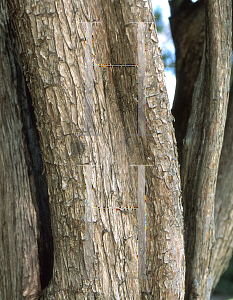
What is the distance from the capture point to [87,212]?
3.40ft

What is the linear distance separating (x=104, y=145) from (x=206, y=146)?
55 cm

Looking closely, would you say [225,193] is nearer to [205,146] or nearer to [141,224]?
[205,146]

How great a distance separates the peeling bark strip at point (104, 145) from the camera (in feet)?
3.23

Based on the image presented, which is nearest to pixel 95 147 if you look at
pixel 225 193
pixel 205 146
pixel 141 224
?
pixel 141 224

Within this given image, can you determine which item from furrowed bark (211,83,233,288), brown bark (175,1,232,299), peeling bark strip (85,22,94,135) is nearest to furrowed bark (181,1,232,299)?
brown bark (175,1,232,299)

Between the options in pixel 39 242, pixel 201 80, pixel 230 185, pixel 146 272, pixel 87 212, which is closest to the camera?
pixel 87 212

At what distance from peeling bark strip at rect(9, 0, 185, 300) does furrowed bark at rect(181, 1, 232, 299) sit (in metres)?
0.26

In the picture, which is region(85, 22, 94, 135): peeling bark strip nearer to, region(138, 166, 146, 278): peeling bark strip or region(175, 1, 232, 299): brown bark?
region(138, 166, 146, 278): peeling bark strip

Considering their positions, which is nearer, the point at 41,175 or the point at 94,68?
the point at 94,68

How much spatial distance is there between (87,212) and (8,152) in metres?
0.47

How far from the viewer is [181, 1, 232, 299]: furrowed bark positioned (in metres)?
1.29

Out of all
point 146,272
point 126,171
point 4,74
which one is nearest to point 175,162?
point 126,171

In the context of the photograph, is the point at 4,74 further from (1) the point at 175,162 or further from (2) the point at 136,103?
(1) the point at 175,162

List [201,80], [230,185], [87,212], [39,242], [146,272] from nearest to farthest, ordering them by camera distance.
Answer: [87,212]
[146,272]
[39,242]
[201,80]
[230,185]
